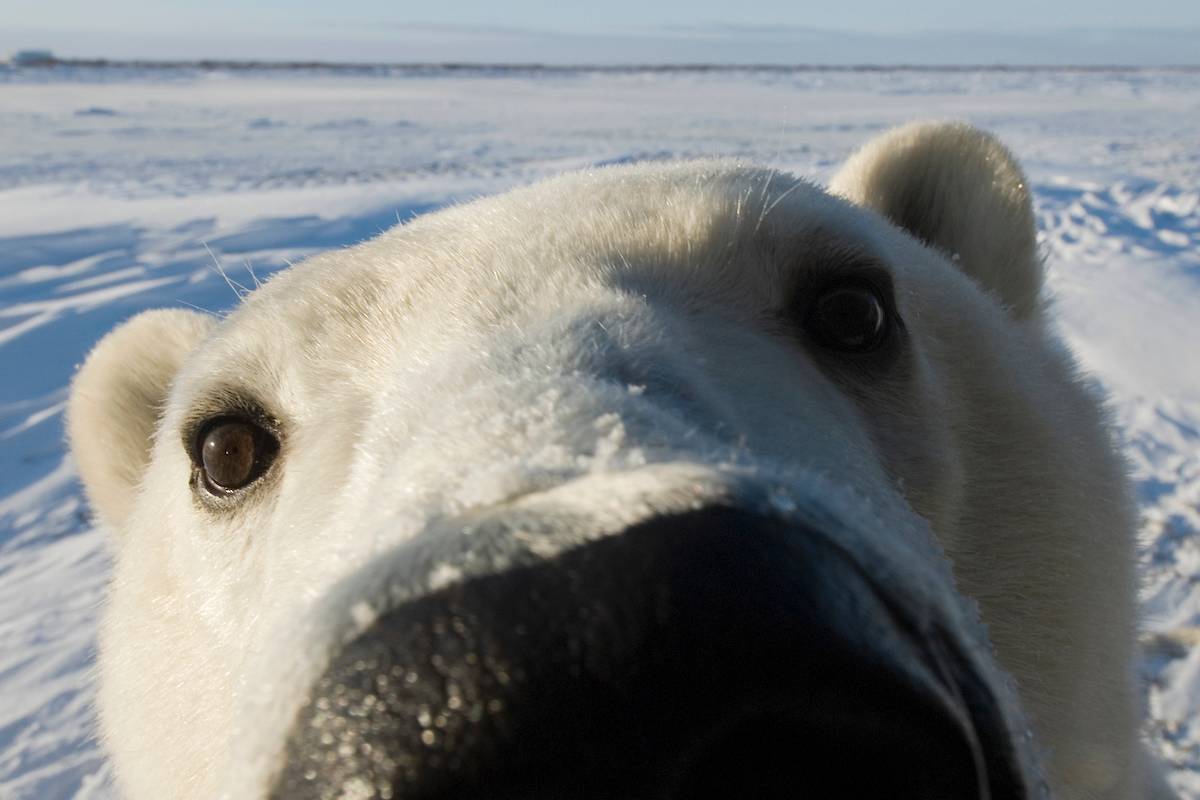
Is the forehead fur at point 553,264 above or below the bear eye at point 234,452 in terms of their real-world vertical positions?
above

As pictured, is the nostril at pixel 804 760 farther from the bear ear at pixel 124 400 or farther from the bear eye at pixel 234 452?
the bear ear at pixel 124 400

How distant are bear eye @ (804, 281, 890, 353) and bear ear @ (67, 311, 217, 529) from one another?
5.33 feet

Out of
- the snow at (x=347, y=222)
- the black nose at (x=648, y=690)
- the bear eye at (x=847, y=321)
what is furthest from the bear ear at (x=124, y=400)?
the black nose at (x=648, y=690)

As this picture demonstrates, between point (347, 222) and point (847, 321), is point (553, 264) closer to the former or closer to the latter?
point (847, 321)

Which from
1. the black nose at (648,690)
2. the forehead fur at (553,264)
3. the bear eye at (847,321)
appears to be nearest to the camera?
the black nose at (648,690)

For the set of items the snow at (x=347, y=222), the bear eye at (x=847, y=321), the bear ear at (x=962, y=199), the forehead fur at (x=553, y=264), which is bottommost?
the snow at (x=347, y=222)

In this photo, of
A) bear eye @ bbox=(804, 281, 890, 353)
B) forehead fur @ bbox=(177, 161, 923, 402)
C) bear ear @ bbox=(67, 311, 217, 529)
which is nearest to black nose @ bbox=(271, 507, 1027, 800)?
forehead fur @ bbox=(177, 161, 923, 402)

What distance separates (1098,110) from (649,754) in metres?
26.6

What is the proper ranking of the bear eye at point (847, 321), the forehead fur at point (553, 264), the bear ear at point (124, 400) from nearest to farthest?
the forehead fur at point (553, 264) < the bear eye at point (847, 321) < the bear ear at point (124, 400)

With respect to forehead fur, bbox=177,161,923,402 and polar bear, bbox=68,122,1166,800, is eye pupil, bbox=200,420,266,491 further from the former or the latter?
forehead fur, bbox=177,161,923,402

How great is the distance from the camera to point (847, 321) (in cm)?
180

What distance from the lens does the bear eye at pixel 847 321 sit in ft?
5.87

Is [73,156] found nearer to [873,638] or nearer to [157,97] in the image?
[157,97]

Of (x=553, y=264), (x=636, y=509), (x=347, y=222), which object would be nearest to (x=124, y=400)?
(x=553, y=264)
